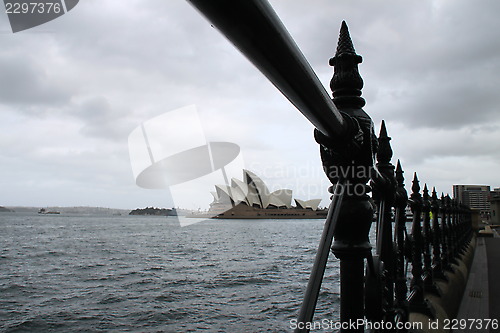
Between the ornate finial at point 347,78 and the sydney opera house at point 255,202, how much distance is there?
50883 mm

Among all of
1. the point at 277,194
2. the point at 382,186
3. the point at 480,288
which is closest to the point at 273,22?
the point at 382,186

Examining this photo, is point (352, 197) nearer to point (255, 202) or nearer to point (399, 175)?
point (399, 175)

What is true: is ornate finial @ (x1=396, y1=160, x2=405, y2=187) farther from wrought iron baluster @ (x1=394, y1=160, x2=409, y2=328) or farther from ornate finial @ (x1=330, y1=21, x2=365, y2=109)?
ornate finial @ (x1=330, y1=21, x2=365, y2=109)

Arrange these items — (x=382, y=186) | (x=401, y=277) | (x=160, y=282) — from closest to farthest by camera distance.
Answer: (x=382, y=186), (x=401, y=277), (x=160, y=282)

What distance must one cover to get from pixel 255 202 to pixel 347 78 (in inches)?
2467

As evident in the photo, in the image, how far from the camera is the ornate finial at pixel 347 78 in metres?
0.95

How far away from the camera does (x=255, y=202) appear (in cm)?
6328

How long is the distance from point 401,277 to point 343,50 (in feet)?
3.76

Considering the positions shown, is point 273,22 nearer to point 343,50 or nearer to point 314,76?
point 314,76

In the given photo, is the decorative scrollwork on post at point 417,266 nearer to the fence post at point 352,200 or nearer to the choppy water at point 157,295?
the fence post at point 352,200

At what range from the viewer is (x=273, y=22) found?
384mm

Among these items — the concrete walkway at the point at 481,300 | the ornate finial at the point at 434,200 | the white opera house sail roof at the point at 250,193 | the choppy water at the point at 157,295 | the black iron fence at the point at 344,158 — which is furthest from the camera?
the white opera house sail roof at the point at 250,193

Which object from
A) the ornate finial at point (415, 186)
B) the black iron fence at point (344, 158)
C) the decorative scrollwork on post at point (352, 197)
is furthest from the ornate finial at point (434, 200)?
the decorative scrollwork on post at point (352, 197)

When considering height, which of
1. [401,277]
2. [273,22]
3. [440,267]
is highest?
[273,22]
